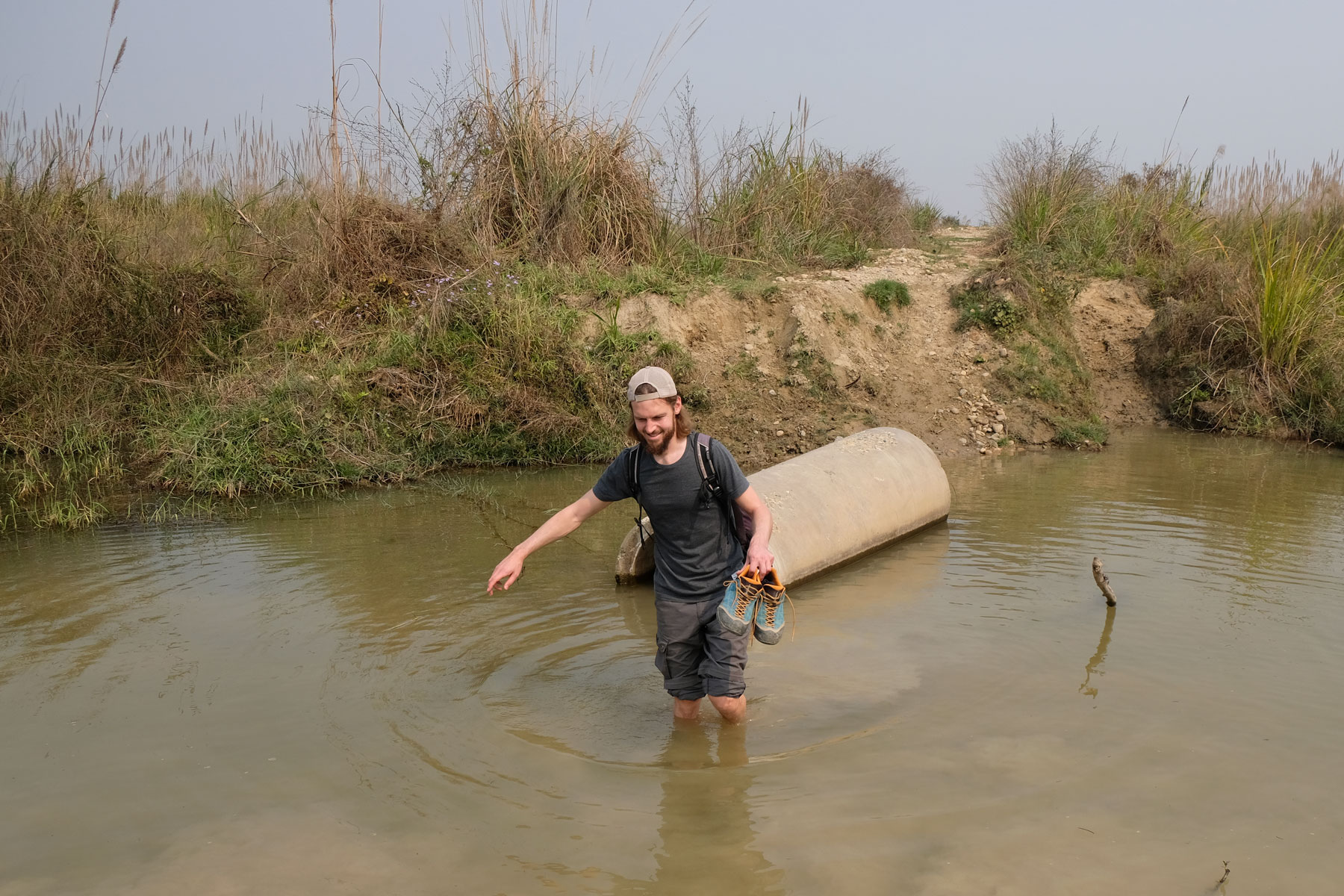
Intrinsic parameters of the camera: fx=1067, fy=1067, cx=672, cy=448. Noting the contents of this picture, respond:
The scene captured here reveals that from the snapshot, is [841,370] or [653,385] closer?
[653,385]

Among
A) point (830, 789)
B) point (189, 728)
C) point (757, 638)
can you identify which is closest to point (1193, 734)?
point (830, 789)

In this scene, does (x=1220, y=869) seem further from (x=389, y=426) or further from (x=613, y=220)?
(x=613, y=220)

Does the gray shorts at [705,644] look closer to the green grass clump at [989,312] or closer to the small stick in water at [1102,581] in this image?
the small stick in water at [1102,581]

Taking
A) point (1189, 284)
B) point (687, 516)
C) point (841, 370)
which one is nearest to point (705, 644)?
point (687, 516)

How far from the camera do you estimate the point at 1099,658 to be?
5215mm

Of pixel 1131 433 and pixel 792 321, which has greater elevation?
pixel 792 321

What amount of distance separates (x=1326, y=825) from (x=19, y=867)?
172 inches

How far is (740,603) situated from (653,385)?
2.97 ft

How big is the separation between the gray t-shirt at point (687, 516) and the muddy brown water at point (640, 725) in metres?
0.70

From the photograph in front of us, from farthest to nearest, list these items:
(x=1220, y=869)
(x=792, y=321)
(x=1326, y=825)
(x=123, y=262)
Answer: (x=792, y=321)
(x=123, y=262)
(x=1326, y=825)
(x=1220, y=869)

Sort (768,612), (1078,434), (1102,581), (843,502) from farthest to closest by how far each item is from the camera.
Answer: (1078,434), (843,502), (1102,581), (768,612)

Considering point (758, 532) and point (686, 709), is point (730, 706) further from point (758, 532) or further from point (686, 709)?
point (758, 532)

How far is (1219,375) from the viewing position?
1189 cm

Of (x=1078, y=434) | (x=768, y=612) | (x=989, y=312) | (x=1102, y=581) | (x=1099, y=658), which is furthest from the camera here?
(x=989, y=312)
